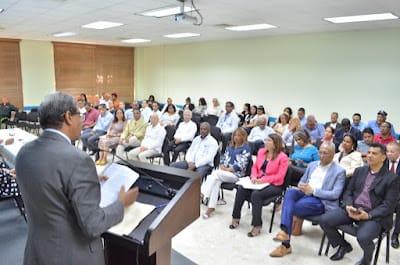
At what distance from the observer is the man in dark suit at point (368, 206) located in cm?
273

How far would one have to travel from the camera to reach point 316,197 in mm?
3191

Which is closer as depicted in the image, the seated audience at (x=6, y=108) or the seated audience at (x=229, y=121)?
the seated audience at (x=229, y=121)

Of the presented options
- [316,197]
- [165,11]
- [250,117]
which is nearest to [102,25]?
[165,11]

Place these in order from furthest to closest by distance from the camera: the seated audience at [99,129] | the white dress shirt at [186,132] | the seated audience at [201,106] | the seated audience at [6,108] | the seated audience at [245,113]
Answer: the seated audience at [201,106], the seated audience at [6,108], the seated audience at [245,113], the seated audience at [99,129], the white dress shirt at [186,132]

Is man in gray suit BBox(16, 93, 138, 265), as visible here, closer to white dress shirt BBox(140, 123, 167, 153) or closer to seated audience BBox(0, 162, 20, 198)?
seated audience BBox(0, 162, 20, 198)

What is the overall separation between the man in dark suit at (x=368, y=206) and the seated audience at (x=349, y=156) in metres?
0.83

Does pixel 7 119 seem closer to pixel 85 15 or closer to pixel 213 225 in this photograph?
pixel 85 15

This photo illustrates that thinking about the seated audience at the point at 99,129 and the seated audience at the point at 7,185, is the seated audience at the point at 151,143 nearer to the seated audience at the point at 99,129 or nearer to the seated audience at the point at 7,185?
the seated audience at the point at 99,129

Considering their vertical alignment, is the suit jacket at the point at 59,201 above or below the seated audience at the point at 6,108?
above

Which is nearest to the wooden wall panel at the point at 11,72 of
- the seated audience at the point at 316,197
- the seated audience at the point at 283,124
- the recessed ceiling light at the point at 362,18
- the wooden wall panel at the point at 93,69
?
the wooden wall panel at the point at 93,69

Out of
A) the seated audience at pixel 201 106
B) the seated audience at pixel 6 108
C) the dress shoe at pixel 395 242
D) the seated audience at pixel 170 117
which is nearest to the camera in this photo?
the dress shoe at pixel 395 242

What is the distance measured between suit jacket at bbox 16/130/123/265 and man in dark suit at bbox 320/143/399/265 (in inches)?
92.3

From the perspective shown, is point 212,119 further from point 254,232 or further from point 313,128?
point 254,232

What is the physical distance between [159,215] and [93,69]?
10820 millimetres
